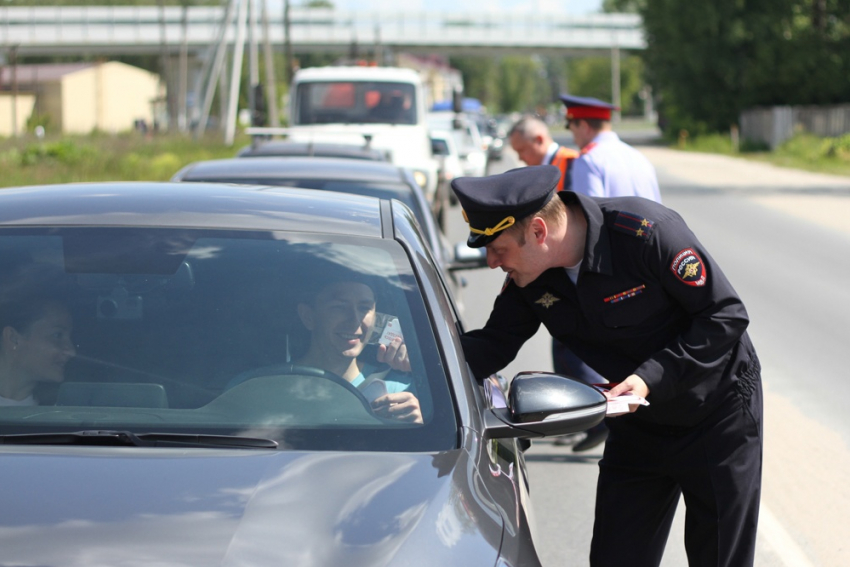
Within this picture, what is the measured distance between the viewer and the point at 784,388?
809 centimetres

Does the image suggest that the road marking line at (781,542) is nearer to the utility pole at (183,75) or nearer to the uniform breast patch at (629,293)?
the uniform breast patch at (629,293)

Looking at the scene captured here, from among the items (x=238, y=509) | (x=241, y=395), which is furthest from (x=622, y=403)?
(x=238, y=509)

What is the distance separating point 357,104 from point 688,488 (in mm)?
13891

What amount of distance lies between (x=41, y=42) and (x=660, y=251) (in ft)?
311

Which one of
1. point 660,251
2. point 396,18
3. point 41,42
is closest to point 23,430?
point 660,251

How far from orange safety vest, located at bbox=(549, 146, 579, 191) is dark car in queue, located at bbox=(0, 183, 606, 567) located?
9.56 feet

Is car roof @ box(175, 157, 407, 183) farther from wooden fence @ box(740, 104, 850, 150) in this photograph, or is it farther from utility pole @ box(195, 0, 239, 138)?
wooden fence @ box(740, 104, 850, 150)

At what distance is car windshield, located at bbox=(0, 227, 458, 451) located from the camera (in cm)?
304

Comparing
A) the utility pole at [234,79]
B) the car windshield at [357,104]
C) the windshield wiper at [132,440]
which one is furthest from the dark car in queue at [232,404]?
the utility pole at [234,79]

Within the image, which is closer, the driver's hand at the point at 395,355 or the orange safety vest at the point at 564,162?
the driver's hand at the point at 395,355

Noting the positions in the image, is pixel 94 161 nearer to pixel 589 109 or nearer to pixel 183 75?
pixel 589 109

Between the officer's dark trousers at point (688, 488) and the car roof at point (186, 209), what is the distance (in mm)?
1022

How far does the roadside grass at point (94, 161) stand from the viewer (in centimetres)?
2250

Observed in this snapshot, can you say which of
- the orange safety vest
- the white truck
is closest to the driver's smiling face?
the orange safety vest
